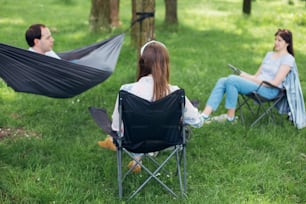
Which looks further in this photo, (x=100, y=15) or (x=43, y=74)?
(x=100, y=15)

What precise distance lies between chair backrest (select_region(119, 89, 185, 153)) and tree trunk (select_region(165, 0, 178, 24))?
6.86 meters

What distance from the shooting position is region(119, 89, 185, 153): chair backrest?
295cm

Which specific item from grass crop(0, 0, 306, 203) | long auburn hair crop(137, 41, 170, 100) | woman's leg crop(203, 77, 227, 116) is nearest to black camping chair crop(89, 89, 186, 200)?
long auburn hair crop(137, 41, 170, 100)

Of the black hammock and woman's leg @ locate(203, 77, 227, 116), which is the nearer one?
the black hammock

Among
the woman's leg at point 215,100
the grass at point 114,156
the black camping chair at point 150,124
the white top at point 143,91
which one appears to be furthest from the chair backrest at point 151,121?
the woman's leg at point 215,100

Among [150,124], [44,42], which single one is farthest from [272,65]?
[44,42]

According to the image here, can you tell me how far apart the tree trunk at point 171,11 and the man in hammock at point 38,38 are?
5666mm

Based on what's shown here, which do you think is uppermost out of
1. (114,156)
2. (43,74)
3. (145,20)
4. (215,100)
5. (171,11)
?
(145,20)

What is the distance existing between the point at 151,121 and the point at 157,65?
0.40 metres

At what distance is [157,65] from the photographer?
10.1 ft

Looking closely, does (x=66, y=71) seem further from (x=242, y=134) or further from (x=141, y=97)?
(x=242, y=134)

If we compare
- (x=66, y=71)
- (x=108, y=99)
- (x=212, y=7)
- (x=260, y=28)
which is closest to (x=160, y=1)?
(x=212, y=7)

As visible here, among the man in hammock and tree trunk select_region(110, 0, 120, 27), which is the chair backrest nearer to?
the man in hammock

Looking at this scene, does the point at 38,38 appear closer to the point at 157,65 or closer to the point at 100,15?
the point at 157,65
